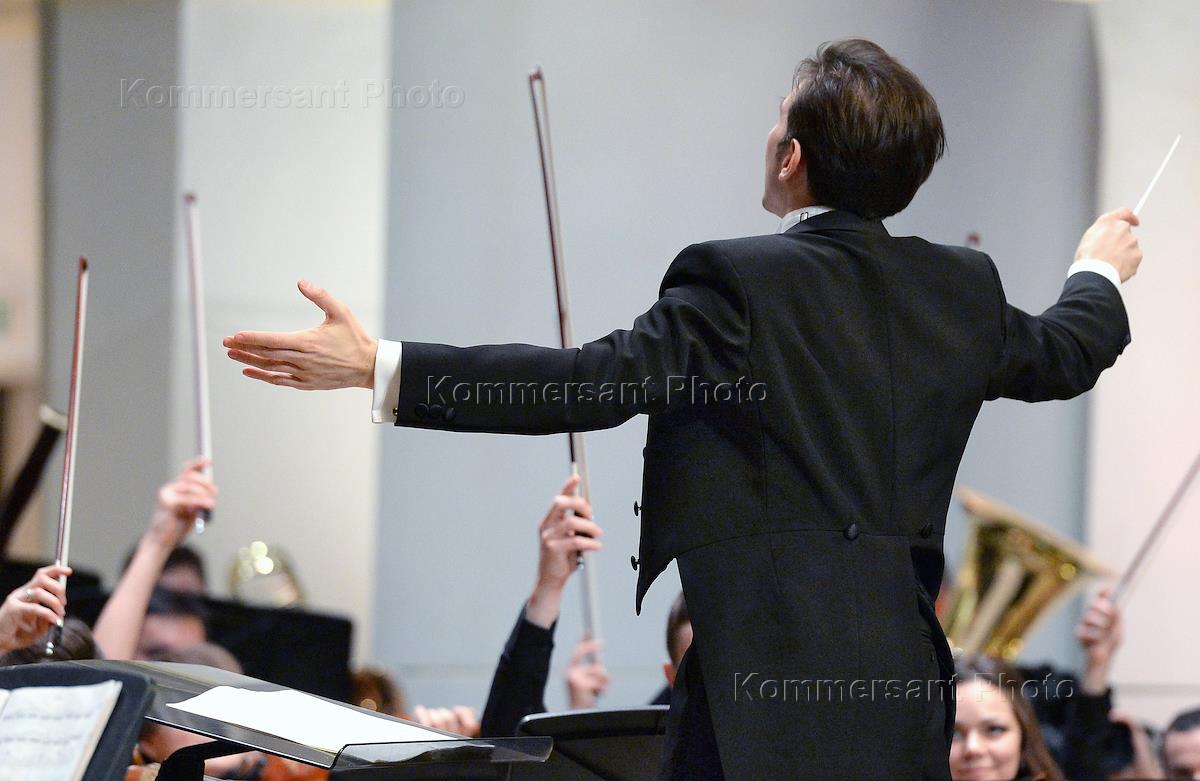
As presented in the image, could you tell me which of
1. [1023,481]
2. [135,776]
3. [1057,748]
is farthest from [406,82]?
[135,776]

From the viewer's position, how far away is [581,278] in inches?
160

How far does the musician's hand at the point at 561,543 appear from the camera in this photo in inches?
77.8

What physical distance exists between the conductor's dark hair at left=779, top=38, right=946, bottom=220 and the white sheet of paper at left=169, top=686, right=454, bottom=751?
615mm

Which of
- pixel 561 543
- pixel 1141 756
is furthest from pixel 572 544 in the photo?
pixel 1141 756

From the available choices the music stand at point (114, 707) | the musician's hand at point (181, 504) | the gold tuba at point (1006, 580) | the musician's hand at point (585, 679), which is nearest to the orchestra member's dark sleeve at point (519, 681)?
the musician's hand at point (585, 679)

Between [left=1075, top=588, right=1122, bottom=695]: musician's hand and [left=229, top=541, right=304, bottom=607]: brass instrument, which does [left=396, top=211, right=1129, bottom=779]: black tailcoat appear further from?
[left=229, top=541, right=304, bottom=607]: brass instrument

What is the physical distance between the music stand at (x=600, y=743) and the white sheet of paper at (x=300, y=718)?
230mm

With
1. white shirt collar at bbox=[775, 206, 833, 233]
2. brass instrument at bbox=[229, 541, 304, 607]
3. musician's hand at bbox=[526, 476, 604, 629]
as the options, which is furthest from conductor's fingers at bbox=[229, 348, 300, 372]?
brass instrument at bbox=[229, 541, 304, 607]

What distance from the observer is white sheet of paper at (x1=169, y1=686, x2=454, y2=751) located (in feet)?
4.14

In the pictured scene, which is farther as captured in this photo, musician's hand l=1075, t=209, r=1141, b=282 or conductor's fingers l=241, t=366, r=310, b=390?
→ musician's hand l=1075, t=209, r=1141, b=282

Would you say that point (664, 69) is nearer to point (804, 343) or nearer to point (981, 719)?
point (981, 719)

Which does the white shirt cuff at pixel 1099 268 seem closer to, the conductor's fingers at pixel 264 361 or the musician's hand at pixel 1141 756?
the conductor's fingers at pixel 264 361

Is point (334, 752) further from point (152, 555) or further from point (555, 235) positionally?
point (152, 555)

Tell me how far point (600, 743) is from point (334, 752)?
0.44 meters
